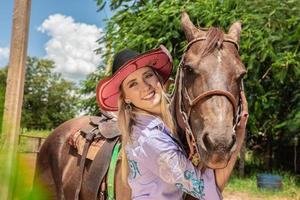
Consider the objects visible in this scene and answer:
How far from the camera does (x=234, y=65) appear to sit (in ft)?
5.89

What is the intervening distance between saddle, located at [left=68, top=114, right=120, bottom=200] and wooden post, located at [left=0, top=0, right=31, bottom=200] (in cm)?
147

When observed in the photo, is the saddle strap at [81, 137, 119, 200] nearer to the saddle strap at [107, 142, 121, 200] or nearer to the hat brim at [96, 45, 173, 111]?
the saddle strap at [107, 142, 121, 200]

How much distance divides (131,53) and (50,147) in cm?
179

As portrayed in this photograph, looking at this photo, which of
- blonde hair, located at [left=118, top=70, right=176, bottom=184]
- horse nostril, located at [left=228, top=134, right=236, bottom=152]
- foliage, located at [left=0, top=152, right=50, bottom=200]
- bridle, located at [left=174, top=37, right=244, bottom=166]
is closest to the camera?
foliage, located at [left=0, top=152, right=50, bottom=200]

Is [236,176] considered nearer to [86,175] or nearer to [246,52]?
[246,52]

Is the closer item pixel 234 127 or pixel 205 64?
pixel 234 127

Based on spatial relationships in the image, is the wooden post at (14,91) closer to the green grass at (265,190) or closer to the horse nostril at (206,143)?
the horse nostril at (206,143)

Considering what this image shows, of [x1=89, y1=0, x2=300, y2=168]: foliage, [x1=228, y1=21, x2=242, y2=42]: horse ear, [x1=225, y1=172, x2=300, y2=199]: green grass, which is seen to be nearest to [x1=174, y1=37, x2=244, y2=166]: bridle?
[x1=228, y1=21, x2=242, y2=42]: horse ear

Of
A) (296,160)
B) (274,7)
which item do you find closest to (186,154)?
(274,7)

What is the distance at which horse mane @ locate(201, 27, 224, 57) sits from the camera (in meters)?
1.82

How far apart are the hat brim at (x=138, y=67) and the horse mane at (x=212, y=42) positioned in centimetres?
28

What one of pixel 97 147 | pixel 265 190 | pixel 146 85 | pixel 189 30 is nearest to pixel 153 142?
pixel 146 85

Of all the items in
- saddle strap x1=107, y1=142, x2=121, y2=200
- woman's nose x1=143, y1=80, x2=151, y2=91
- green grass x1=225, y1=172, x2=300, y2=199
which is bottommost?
green grass x1=225, y1=172, x2=300, y2=199

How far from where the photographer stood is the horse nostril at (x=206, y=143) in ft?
5.12
